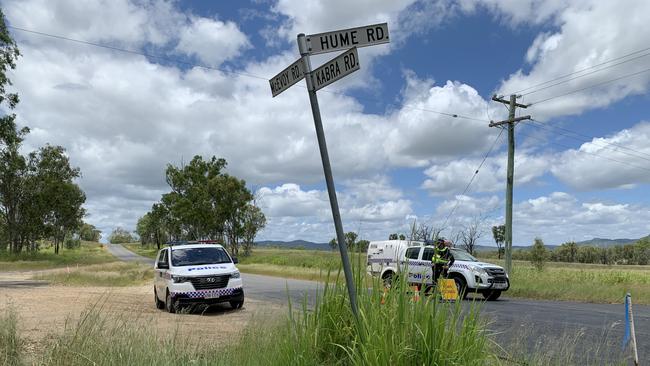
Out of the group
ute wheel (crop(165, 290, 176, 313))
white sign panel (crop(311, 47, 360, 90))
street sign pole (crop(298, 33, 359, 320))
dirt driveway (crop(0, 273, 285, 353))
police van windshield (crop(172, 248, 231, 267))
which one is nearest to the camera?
white sign panel (crop(311, 47, 360, 90))

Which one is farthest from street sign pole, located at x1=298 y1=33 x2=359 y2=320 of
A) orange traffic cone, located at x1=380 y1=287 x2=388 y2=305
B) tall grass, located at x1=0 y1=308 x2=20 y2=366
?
tall grass, located at x1=0 y1=308 x2=20 y2=366

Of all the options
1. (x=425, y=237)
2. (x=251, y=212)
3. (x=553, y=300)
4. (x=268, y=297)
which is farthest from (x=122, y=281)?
(x=251, y=212)

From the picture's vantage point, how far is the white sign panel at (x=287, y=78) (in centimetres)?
466

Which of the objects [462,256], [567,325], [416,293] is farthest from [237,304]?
[416,293]

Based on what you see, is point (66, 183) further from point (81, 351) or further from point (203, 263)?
point (81, 351)

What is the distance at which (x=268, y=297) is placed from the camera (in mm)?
18609

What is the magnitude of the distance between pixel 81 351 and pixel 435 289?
11.0ft

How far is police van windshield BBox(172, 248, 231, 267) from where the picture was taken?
14407 millimetres

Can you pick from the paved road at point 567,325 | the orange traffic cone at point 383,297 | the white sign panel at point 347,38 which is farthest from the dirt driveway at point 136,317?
the white sign panel at point 347,38

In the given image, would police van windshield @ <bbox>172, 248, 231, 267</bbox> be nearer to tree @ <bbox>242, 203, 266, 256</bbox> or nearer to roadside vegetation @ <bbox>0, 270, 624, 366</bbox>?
roadside vegetation @ <bbox>0, 270, 624, 366</bbox>

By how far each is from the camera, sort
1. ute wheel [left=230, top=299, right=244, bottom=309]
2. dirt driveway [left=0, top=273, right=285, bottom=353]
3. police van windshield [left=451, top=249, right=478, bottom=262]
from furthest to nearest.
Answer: police van windshield [left=451, top=249, right=478, bottom=262] < ute wheel [left=230, top=299, right=244, bottom=309] < dirt driveway [left=0, top=273, right=285, bottom=353]

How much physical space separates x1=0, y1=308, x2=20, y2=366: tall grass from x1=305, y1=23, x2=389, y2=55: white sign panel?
4184 mm

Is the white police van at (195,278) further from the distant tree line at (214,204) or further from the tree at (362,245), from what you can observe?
the distant tree line at (214,204)

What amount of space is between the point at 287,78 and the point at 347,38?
30.1 inches
